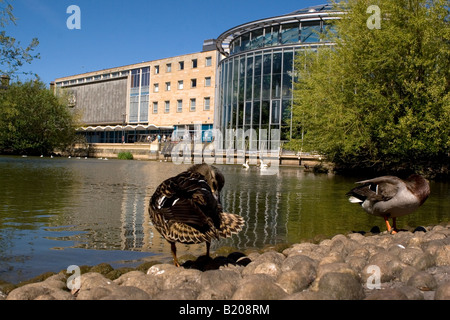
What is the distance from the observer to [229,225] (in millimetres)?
4980

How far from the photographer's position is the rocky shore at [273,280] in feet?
11.5

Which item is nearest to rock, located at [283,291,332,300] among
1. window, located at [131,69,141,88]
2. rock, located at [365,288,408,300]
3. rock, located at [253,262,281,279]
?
rock, located at [365,288,408,300]

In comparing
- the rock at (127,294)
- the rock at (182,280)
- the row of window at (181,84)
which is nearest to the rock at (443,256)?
the rock at (182,280)

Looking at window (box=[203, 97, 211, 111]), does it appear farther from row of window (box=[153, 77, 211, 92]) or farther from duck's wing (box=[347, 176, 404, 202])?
duck's wing (box=[347, 176, 404, 202])

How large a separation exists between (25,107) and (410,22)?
55368 mm

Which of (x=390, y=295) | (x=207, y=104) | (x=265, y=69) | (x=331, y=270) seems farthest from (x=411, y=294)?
(x=207, y=104)

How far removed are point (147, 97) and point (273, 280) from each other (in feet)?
250

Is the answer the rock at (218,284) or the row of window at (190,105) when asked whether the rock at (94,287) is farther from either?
the row of window at (190,105)

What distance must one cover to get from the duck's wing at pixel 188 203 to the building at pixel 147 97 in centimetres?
6218

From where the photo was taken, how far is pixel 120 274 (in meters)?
4.84

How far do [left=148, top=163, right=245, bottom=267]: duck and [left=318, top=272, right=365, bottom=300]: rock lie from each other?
1334mm

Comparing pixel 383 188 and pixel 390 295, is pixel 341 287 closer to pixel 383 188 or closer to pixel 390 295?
pixel 390 295
